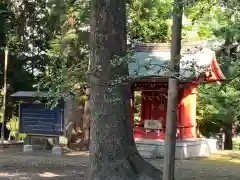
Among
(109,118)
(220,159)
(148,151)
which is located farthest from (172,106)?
(220,159)

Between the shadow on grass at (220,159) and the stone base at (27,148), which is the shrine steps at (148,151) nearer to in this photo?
the shadow on grass at (220,159)

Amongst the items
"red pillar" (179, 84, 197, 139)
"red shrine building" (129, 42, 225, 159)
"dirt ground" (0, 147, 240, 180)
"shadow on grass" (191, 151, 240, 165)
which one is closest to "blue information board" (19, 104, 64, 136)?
"dirt ground" (0, 147, 240, 180)

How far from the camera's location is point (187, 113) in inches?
677

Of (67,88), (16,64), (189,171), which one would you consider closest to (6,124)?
(16,64)

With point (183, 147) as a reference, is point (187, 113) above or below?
above

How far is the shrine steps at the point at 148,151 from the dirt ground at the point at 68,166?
63 cm

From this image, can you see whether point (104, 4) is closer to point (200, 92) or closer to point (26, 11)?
point (200, 92)

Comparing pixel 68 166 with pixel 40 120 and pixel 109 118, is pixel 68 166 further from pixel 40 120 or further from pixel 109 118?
pixel 40 120

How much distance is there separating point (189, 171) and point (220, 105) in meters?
8.40

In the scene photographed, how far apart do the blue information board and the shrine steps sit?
111 inches

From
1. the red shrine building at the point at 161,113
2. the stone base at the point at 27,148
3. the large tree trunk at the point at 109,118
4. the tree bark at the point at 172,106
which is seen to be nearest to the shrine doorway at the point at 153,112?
the red shrine building at the point at 161,113

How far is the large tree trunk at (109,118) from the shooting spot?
916 centimetres

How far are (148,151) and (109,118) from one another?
22.7 feet

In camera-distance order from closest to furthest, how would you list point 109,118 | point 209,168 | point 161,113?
point 109,118 < point 209,168 < point 161,113
